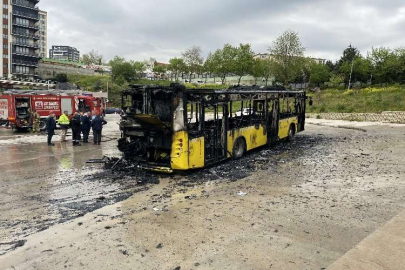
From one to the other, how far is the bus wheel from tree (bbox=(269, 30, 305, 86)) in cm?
4514

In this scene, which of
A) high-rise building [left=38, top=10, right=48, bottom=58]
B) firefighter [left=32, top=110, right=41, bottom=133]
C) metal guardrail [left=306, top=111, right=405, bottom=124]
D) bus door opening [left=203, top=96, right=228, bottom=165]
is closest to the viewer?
bus door opening [left=203, top=96, right=228, bottom=165]

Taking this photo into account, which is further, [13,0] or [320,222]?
[13,0]

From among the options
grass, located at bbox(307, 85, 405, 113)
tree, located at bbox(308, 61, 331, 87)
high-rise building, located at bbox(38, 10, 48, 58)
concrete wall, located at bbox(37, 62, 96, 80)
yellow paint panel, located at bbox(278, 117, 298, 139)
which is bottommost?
yellow paint panel, located at bbox(278, 117, 298, 139)

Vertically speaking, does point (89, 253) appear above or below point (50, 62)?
below

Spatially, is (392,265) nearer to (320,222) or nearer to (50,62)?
(320,222)

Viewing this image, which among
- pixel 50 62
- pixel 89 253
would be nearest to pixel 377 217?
pixel 89 253

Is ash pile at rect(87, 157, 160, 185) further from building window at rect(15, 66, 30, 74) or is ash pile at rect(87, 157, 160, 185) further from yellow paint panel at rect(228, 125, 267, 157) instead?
building window at rect(15, 66, 30, 74)

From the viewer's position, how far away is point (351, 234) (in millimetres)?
5746

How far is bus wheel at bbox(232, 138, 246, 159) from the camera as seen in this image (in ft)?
40.1

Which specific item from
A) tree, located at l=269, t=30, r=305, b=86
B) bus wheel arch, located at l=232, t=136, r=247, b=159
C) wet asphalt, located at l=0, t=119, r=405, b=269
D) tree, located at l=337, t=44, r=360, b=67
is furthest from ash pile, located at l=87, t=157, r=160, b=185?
tree, located at l=337, t=44, r=360, b=67

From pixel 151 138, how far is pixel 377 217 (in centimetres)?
625

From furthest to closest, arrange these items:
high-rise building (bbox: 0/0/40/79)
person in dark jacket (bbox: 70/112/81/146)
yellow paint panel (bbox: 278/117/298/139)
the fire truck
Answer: high-rise building (bbox: 0/0/40/79) → the fire truck → person in dark jacket (bbox: 70/112/81/146) → yellow paint panel (bbox: 278/117/298/139)

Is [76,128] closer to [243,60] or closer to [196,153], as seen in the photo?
[196,153]

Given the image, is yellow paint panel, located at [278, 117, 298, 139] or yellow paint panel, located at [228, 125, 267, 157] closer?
yellow paint panel, located at [228, 125, 267, 157]
